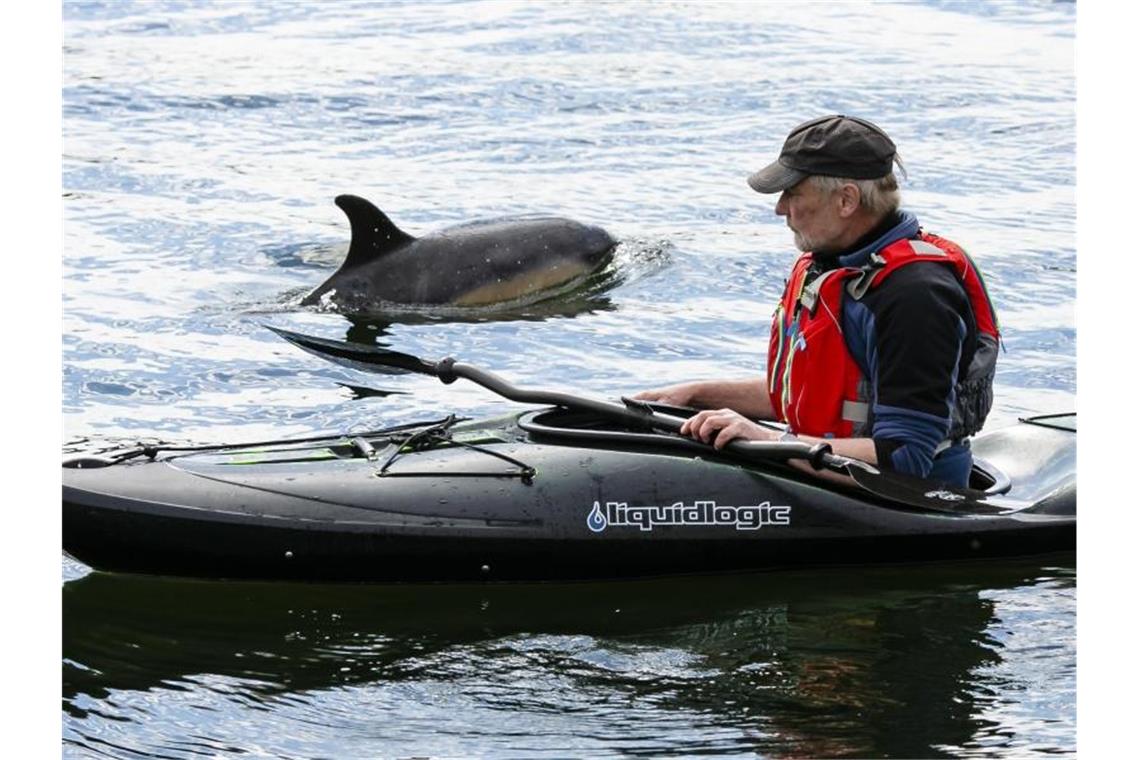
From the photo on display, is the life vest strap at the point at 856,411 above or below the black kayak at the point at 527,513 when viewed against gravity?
above

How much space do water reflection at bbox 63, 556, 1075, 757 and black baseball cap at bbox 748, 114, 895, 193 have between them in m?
1.35

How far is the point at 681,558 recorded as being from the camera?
6.75 metres

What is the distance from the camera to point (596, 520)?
6.64 metres

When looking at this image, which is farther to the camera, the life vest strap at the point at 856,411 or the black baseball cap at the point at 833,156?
the life vest strap at the point at 856,411

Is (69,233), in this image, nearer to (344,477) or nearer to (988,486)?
(344,477)

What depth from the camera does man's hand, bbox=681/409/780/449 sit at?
659 cm

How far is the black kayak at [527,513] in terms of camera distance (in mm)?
6586

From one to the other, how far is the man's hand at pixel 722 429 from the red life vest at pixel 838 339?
163 millimetres

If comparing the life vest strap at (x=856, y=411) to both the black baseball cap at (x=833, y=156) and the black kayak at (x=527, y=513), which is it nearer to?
the black kayak at (x=527, y=513)

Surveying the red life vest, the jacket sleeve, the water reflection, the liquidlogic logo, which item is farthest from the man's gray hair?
the water reflection

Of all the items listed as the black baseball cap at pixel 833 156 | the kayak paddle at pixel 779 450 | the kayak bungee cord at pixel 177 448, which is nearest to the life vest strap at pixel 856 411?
the kayak paddle at pixel 779 450

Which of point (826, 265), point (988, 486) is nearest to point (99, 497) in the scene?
point (826, 265)

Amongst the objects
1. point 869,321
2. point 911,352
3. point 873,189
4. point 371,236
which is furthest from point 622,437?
point 371,236

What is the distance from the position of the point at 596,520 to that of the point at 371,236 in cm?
442
